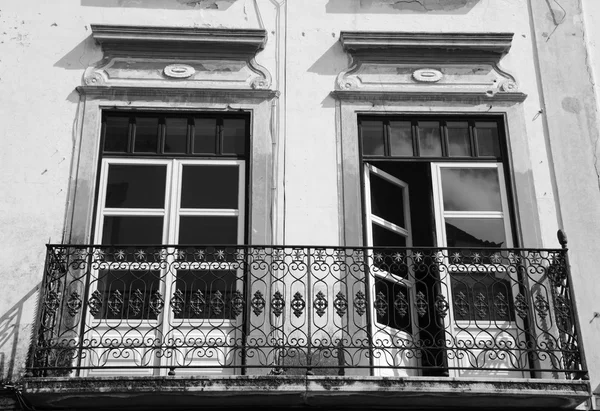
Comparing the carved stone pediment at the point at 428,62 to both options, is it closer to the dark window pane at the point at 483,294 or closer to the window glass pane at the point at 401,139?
the window glass pane at the point at 401,139

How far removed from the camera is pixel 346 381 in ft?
22.3

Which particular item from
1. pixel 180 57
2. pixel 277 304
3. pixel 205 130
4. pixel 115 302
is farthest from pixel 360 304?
pixel 180 57

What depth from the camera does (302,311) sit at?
7.39 metres

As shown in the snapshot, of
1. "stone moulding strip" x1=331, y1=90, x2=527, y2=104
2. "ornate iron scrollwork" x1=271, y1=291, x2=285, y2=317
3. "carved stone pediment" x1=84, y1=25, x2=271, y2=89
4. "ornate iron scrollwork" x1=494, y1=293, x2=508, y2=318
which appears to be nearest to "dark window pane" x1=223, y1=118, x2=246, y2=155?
"carved stone pediment" x1=84, y1=25, x2=271, y2=89

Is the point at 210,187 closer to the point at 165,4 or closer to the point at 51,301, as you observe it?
the point at 51,301

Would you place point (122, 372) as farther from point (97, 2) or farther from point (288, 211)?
point (97, 2)

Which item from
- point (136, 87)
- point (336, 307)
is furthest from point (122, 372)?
point (136, 87)

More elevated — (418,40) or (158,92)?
(418,40)

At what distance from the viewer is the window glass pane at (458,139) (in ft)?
27.4

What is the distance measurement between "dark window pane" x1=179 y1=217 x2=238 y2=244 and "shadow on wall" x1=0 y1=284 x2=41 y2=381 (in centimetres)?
130

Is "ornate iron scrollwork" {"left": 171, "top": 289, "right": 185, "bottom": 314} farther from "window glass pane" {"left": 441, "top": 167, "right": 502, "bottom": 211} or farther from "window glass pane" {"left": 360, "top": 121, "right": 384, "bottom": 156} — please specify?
"window glass pane" {"left": 441, "top": 167, "right": 502, "bottom": 211}

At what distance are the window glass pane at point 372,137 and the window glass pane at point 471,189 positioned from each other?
1.99 feet

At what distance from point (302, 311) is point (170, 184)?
169 centimetres

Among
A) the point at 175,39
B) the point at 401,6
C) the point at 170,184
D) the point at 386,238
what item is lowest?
the point at 386,238
